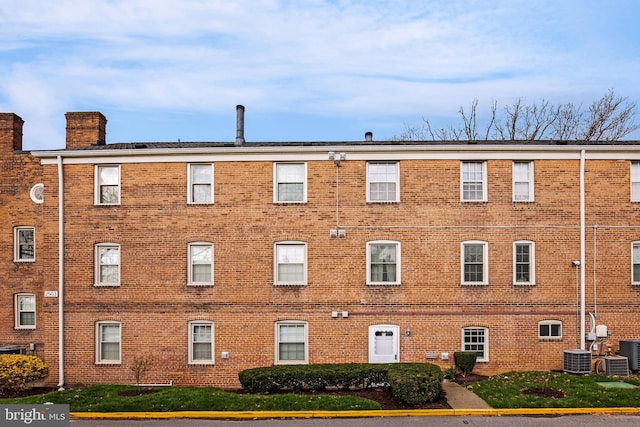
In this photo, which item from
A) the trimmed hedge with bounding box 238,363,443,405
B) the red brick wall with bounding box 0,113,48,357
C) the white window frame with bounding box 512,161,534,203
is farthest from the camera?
the red brick wall with bounding box 0,113,48,357

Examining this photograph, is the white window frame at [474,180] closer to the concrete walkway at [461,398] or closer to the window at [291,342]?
the concrete walkway at [461,398]

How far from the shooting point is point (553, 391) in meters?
13.6

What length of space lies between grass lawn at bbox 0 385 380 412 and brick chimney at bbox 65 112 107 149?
10.3 m

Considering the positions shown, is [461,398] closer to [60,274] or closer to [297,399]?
[297,399]

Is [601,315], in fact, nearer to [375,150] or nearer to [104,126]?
[375,150]

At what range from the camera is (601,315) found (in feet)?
55.7

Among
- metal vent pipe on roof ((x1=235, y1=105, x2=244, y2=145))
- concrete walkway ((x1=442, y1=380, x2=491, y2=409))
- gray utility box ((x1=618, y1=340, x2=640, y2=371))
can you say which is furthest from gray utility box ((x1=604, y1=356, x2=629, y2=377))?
metal vent pipe on roof ((x1=235, y1=105, x2=244, y2=145))

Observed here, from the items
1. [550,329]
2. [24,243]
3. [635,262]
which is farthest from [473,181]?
[24,243]

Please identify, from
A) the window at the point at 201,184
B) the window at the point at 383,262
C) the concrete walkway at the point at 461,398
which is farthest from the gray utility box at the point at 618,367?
the window at the point at 201,184

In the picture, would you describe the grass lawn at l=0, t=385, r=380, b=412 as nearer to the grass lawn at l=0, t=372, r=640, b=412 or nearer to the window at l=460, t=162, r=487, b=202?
the grass lawn at l=0, t=372, r=640, b=412

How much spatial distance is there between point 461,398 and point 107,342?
11.9 metres

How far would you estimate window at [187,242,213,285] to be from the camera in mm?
17359

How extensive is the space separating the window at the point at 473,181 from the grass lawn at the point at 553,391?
599cm

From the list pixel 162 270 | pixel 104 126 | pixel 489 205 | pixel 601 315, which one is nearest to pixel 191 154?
pixel 162 270
